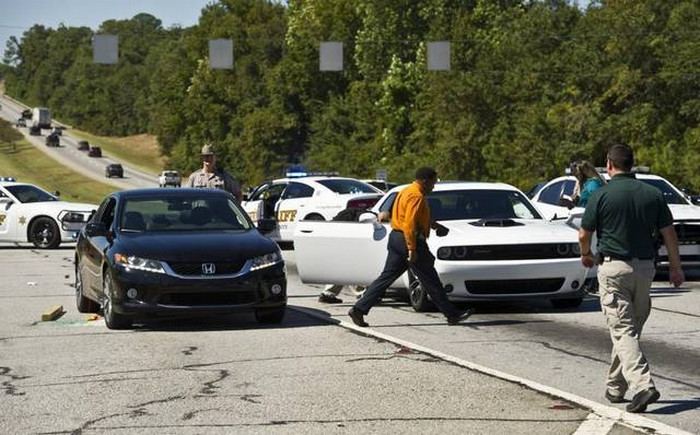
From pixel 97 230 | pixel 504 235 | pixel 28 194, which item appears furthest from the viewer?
pixel 28 194

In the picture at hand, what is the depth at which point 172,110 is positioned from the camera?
12094 cm

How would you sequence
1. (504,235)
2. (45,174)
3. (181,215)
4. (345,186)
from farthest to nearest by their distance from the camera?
(45,174) < (345,186) < (504,235) < (181,215)

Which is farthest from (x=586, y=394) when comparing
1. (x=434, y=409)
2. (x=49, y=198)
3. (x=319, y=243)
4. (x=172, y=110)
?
(x=172, y=110)

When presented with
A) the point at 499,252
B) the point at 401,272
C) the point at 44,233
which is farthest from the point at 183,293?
the point at 44,233

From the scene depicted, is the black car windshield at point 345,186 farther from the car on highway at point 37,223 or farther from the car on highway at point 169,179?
the car on highway at point 169,179

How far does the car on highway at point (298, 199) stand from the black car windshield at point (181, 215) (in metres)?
12.4

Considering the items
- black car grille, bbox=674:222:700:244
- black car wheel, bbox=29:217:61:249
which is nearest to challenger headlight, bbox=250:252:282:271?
black car grille, bbox=674:222:700:244

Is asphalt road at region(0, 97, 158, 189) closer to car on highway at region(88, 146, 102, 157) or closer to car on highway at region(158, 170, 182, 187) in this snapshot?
car on highway at region(88, 146, 102, 157)

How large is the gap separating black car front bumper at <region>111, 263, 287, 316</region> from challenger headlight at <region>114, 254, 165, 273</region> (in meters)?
0.04

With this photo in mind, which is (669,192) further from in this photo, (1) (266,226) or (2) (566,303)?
(1) (266,226)

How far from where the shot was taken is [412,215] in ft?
45.4

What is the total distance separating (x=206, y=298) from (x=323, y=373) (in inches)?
128

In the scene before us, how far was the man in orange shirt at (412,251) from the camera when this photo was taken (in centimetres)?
1385

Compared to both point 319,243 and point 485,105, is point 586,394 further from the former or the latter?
point 485,105
